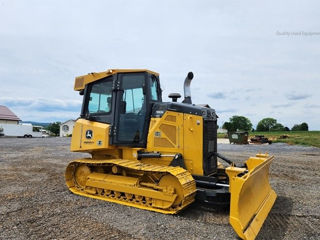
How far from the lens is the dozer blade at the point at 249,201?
4.29 metres

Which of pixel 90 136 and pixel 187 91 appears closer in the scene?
pixel 90 136

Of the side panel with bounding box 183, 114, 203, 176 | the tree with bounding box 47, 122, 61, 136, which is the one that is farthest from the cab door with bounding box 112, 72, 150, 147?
the tree with bounding box 47, 122, 61, 136

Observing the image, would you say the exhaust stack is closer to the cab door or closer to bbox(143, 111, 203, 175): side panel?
bbox(143, 111, 203, 175): side panel

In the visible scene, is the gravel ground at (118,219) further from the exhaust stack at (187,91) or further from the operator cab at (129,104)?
the exhaust stack at (187,91)

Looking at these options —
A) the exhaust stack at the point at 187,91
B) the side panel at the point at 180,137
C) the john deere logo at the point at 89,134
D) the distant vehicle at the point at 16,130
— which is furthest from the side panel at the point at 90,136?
the distant vehicle at the point at 16,130

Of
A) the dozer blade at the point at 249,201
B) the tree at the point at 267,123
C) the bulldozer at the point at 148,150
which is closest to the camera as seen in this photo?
the dozer blade at the point at 249,201

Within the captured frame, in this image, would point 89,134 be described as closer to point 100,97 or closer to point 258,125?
point 100,97

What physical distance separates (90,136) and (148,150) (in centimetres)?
163

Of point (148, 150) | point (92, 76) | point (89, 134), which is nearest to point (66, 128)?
point (92, 76)

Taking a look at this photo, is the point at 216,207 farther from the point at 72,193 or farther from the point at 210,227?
the point at 72,193

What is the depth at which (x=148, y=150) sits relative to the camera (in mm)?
6441

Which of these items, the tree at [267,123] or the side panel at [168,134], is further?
the tree at [267,123]

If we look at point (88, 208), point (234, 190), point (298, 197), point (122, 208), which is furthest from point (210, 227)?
point (298, 197)

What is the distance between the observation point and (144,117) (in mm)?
6438
